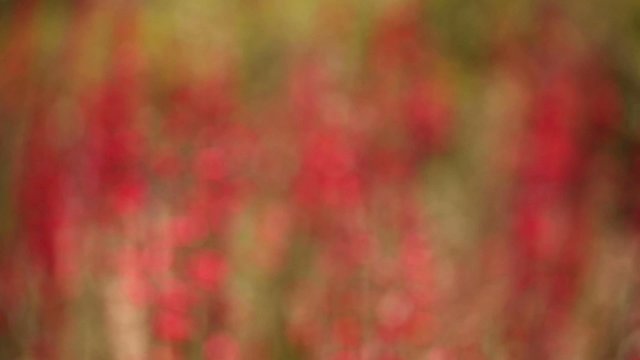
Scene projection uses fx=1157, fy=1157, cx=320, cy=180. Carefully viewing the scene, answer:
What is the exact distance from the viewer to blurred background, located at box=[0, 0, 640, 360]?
0.60 m

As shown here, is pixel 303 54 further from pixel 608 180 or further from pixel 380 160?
pixel 608 180

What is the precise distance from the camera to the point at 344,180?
23.7 inches

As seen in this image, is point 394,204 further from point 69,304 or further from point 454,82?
point 69,304

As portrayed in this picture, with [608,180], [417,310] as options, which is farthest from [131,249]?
[608,180]

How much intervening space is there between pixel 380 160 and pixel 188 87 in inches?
4.2

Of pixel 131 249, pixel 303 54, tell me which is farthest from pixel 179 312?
pixel 303 54

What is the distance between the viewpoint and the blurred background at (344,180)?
602mm

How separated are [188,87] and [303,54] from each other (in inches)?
2.5

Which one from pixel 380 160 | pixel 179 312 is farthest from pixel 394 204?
pixel 179 312

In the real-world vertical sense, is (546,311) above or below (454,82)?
→ below

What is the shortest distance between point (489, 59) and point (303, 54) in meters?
0.10

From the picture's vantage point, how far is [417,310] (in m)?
0.60

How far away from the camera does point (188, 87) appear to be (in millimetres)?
605

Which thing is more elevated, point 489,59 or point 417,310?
point 489,59
